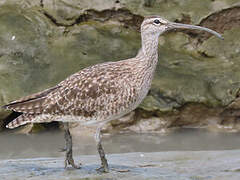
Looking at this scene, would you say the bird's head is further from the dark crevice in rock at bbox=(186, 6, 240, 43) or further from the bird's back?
the dark crevice in rock at bbox=(186, 6, 240, 43)

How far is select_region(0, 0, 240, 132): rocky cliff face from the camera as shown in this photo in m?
12.2

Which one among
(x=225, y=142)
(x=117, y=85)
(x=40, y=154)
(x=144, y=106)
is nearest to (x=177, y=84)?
(x=144, y=106)

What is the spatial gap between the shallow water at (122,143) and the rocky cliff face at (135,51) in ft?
1.17

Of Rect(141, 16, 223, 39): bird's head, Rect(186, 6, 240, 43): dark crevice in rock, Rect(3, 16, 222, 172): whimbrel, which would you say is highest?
Rect(186, 6, 240, 43): dark crevice in rock

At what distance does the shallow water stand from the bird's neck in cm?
298

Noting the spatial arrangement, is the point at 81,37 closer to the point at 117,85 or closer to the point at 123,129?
the point at 123,129

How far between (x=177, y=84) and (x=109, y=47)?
1.70m

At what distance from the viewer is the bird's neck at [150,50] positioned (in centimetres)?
855

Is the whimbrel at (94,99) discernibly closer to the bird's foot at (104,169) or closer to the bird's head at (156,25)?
the bird's foot at (104,169)

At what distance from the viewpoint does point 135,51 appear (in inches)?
505

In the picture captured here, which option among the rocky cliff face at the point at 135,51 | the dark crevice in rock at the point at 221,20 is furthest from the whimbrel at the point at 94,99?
the dark crevice in rock at the point at 221,20

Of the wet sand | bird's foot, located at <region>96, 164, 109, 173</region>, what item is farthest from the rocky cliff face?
bird's foot, located at <region>96, 164, 109, 173</region>

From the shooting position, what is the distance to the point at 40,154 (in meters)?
11.0

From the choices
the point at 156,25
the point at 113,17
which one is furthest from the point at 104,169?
the point at 113,17
